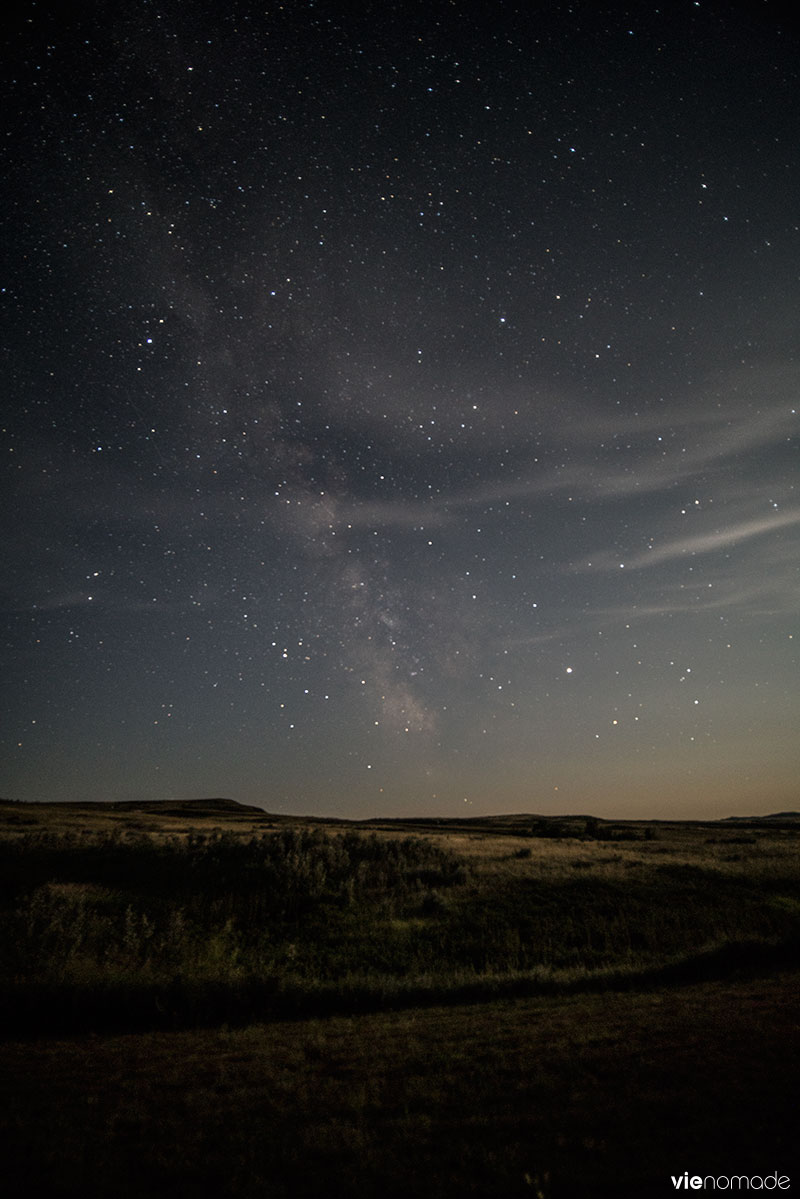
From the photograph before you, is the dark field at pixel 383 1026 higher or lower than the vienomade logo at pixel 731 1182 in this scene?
lower

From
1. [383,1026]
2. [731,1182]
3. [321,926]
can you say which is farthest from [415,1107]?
[321,926]

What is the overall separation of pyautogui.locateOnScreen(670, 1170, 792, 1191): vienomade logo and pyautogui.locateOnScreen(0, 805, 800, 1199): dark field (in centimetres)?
6

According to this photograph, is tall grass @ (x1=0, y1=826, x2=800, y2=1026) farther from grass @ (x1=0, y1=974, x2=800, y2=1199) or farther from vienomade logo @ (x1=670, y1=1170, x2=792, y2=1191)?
vienomade logo @ (x1=670, y1=1170, x2=792, y2=1191)

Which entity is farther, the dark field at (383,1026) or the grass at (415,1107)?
the dark field at (383,1026)

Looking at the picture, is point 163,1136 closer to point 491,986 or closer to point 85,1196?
point 85,1196

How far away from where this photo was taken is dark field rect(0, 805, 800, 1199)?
16.9 feet

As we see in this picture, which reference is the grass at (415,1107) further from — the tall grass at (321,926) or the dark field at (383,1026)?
the tall grass at (321,926)

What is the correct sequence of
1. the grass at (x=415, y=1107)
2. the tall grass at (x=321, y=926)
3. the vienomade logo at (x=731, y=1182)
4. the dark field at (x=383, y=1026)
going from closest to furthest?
the vienomade logo at (x=731, y=1182) < the grass at (x=415, y=1107) < the dark field at (x=383, y=1026) < the tall grass at (x=321, y=926)

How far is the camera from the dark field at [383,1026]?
5.15 metres

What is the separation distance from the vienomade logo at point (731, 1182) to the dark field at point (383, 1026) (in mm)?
62

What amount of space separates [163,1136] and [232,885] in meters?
14.5

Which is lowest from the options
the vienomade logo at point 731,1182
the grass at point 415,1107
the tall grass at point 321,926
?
the tall grass at point 321,926

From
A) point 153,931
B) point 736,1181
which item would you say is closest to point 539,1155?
point 736,1181

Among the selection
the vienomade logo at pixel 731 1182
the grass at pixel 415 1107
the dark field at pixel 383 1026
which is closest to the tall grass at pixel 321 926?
the dark field at pixel 383 1026
